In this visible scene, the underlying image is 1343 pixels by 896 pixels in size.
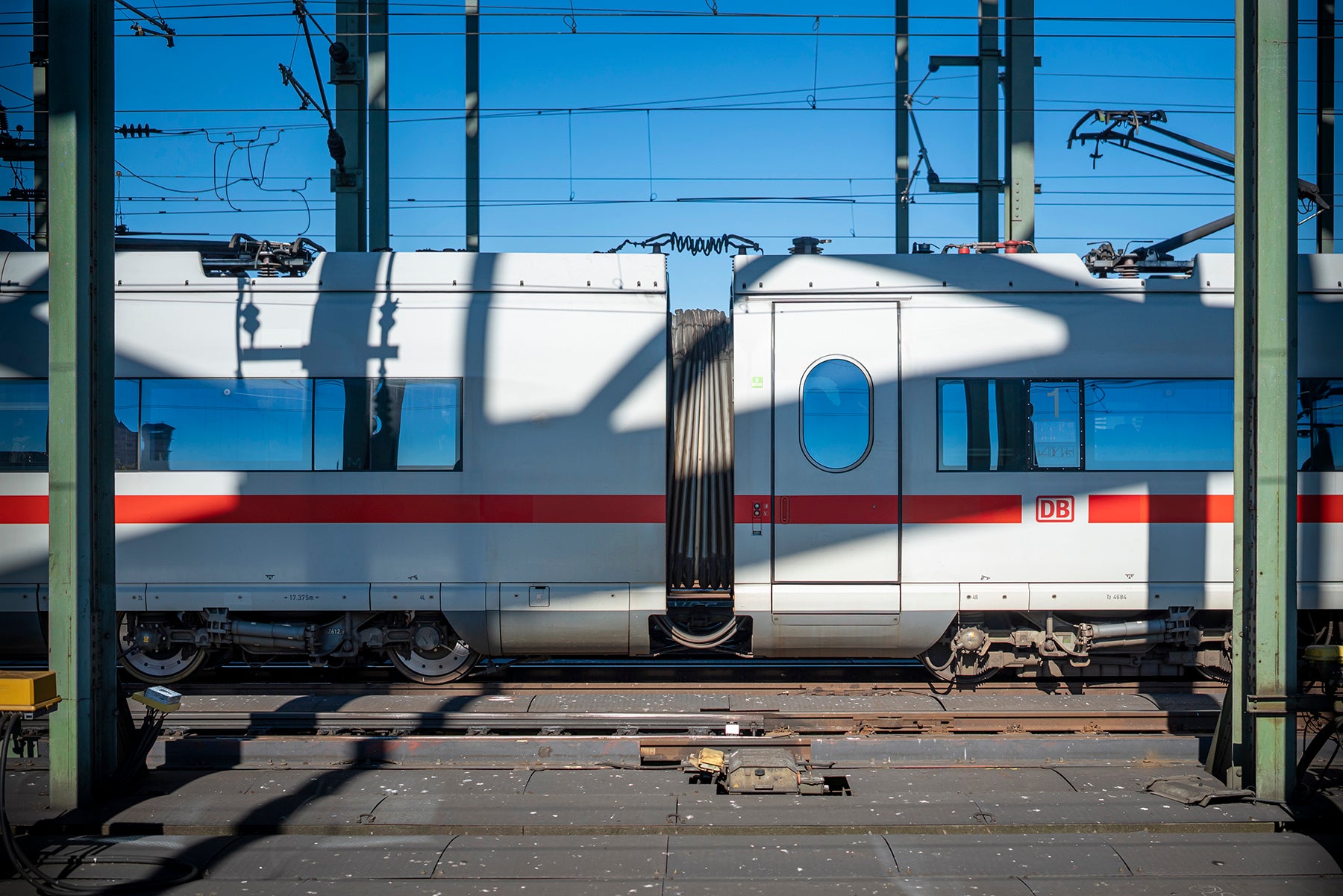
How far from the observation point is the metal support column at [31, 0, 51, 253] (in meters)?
10.0

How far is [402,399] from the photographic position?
7797 millimetres

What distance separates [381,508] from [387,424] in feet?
2.34

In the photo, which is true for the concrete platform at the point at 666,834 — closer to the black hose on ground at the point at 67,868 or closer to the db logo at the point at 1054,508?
the black hose on ground at the point at 67,868

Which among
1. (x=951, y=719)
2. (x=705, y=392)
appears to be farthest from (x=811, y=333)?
(x=951, y=719)

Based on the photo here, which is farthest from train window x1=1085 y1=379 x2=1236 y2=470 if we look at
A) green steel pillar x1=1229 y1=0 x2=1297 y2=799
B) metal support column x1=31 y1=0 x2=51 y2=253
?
metal support column x1=31 y1=0 x2=51 y2=253

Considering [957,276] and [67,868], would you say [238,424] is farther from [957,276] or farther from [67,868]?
[957,276]

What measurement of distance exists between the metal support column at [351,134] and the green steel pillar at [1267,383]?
1023cm

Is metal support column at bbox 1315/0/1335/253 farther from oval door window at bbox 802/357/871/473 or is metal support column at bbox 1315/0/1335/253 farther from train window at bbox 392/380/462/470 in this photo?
train window at bbox 392/380/462/470

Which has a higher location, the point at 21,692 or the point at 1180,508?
the point at 1180,508

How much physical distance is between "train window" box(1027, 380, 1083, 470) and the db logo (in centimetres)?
25

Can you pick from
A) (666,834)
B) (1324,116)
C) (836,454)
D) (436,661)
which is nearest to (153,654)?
(436,661)

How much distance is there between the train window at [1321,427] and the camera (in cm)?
774

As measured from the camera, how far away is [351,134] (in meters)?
12.4

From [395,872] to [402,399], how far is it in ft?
13.5
